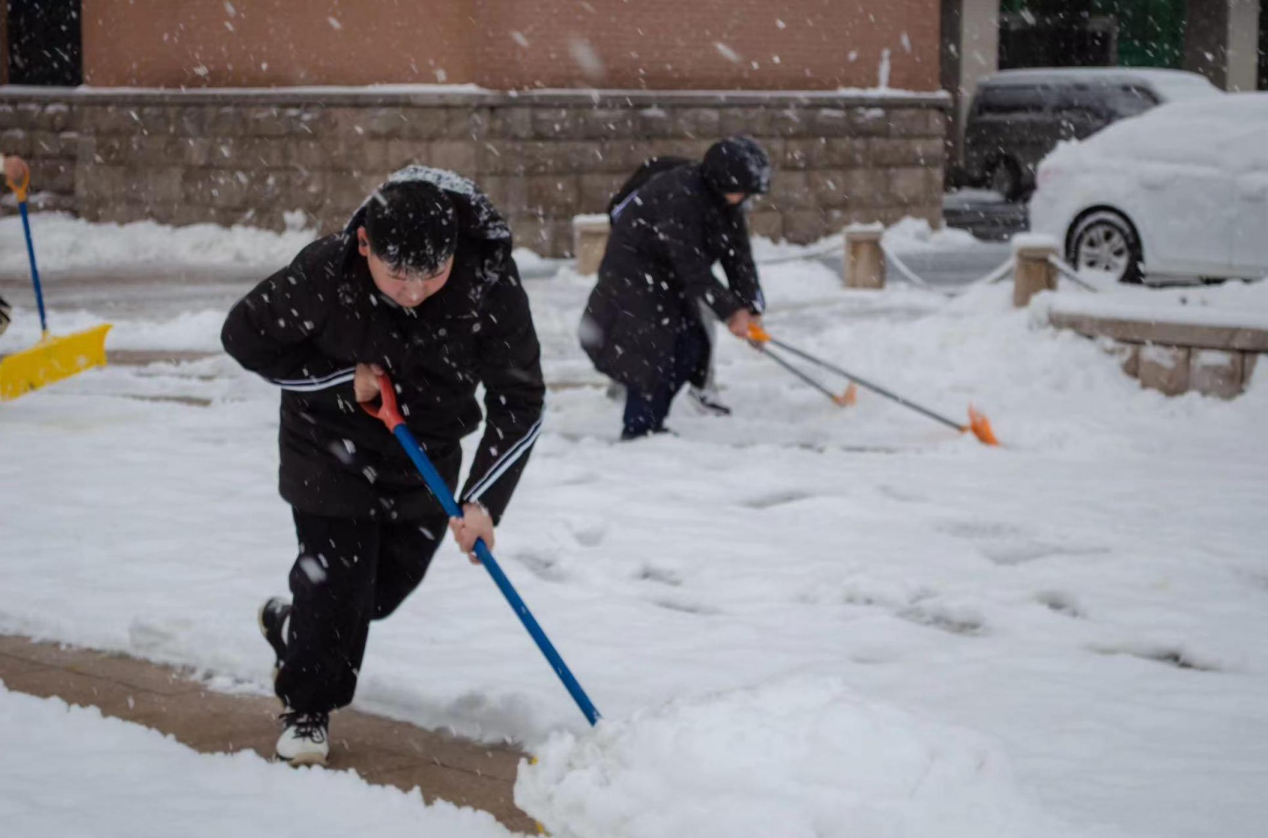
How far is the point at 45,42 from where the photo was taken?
2080cm

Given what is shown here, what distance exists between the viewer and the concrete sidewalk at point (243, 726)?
373 cm

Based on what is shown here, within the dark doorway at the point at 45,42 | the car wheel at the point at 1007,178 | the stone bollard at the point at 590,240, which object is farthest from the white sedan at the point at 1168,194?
the dark doorway at the point at 45,42

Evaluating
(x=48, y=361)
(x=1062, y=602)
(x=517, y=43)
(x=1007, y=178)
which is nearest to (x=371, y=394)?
(x=1062, y=602)

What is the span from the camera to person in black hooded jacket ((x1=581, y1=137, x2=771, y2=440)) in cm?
745

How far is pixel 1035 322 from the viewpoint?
30.1ft

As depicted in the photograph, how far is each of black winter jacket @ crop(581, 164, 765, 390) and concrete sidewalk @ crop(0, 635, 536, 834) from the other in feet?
11.4

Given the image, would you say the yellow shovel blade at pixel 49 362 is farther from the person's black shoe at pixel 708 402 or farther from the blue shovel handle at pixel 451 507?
the blue shovel handle at pixel 451 507

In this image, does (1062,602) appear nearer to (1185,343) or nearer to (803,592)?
(803,592)

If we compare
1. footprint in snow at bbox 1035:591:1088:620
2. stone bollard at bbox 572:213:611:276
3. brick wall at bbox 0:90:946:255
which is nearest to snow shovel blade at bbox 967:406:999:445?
footprint in snow at bbox 1035:591:1088:620

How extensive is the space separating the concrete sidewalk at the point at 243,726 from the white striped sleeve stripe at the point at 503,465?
2.12ft

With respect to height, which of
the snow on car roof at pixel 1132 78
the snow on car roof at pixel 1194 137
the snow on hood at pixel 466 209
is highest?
the snow on car roof at pixel 1132 78

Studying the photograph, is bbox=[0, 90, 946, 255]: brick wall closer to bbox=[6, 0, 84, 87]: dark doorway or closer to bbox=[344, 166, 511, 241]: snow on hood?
bbox=[6, 0, 84, 87]: dark doorway

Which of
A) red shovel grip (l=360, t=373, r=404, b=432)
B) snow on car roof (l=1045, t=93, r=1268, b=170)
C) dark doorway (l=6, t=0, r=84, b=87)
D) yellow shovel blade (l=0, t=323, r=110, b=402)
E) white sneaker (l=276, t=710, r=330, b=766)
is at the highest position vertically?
dark doorway (l=6, t=0, r=84, b=87)

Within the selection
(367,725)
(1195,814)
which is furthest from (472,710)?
(1195,814)
